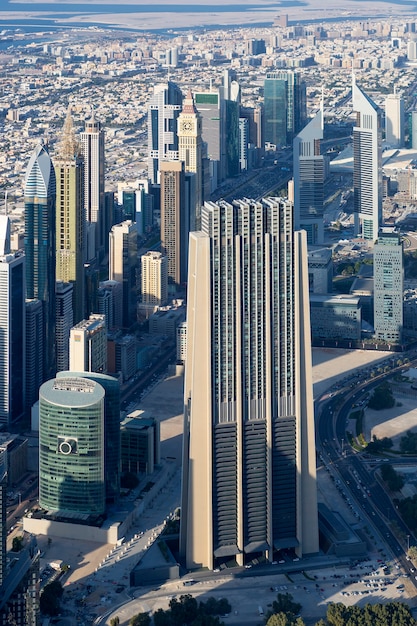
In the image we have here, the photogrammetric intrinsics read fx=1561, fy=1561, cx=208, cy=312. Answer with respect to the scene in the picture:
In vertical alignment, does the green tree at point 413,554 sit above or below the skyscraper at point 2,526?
below

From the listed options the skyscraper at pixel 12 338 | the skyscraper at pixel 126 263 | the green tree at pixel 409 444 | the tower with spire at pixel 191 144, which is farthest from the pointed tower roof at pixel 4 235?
the tower with spire at pixel 191 144

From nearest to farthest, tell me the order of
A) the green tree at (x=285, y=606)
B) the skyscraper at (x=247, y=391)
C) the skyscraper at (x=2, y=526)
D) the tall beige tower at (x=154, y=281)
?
the skyscraper at (x=2, y=526) < the green tree at (x=285, y=606) < the skyscraper at (x=247, y=391) < the tall beige tower at (x=154, y=281)

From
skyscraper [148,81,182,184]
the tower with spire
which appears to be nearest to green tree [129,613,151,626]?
the tower with spire

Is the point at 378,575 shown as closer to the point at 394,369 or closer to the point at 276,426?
→ the point at 276,426

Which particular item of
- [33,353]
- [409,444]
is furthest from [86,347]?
[409,444]

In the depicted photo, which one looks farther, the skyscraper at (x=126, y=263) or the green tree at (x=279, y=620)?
the skyscraper at (x=126, y=263)

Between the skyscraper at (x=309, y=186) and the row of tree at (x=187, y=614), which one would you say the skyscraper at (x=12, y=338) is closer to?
the row of tree at (x=187, y=614)

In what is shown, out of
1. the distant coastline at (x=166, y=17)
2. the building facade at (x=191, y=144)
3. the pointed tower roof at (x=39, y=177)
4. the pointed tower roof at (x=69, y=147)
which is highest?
the distant coastline at (x=166, y=17)

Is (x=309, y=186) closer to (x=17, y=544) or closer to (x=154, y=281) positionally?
(x=154, y=281)
